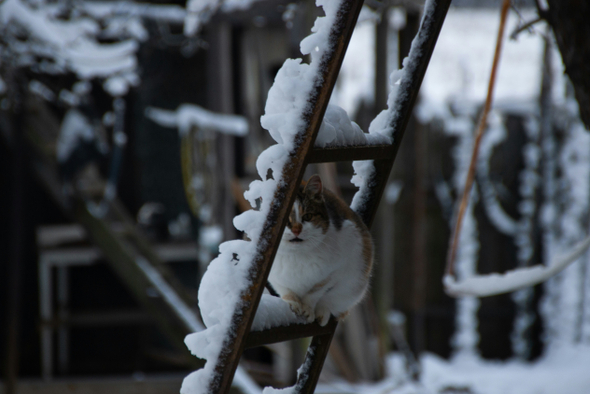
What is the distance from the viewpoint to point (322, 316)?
1191 millimetres

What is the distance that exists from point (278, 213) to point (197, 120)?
369 centimetres

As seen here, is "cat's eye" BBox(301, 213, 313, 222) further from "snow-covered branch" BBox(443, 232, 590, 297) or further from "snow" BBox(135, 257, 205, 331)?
"snow" BBox(135, 257, 205, 331)

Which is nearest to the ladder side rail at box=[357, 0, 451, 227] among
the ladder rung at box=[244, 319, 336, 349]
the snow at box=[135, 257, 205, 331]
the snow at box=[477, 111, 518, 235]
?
the ladder rung at box=[244, 319, 336, 349]

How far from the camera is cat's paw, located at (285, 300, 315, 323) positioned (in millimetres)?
1137

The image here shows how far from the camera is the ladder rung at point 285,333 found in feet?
3.08

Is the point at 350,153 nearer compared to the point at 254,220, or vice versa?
the point at 254,220

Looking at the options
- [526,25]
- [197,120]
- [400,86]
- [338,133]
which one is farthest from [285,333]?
[197,120]

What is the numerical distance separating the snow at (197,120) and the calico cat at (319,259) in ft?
9.78

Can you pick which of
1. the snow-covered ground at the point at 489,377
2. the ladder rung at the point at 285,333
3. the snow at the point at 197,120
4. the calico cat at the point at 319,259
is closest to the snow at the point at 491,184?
the snow-covered ground at the point at 489,377

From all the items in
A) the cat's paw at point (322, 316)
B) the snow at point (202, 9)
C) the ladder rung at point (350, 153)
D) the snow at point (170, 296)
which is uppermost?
the snow at point (202, 9)

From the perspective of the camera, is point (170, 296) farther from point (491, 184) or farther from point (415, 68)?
point (491, 184)

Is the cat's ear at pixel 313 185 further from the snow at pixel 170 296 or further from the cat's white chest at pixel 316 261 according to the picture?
the snow at pixel 170 296

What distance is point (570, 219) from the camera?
485 cm

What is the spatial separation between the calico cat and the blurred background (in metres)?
2.22
